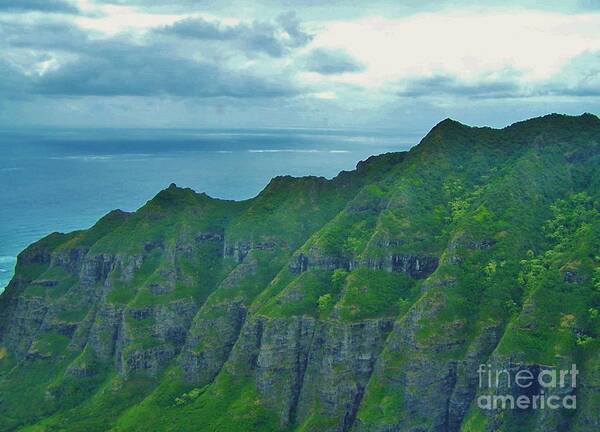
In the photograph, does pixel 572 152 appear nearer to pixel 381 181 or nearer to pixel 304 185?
pixel 381 181

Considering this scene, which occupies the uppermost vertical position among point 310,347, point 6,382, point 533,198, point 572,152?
point 572,152

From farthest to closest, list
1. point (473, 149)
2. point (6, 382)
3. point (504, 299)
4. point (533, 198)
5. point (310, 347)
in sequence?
point (473, 149)
point (6, 382)
point (533, 198)
point (310, 347)
point (504, 299)

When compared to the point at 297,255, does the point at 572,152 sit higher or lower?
higher

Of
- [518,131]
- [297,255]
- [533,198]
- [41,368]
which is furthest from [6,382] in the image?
[518,131]

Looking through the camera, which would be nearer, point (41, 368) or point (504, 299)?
point (504, 299)

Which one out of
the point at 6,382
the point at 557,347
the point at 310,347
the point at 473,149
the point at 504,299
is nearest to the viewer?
the point at 557,347

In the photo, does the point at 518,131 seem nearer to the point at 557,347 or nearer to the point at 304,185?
the point at 304,185

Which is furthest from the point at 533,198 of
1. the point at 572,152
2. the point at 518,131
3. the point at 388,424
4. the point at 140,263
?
the point at 140,263
